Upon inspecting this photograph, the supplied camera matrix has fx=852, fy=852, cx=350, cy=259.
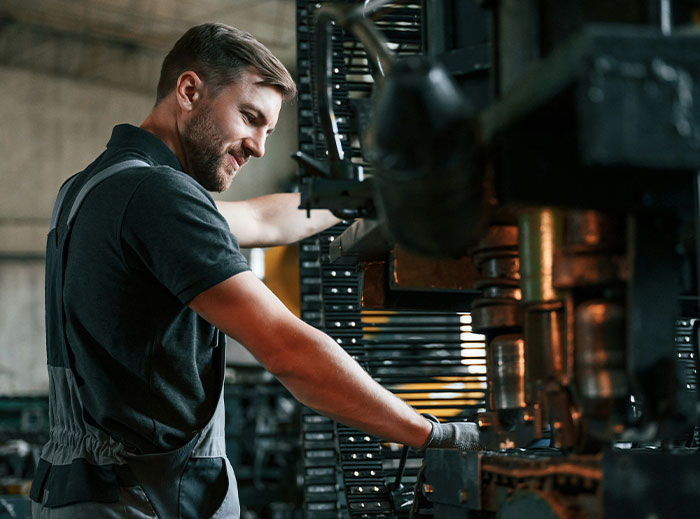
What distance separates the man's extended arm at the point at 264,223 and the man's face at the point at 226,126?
33 centimetres


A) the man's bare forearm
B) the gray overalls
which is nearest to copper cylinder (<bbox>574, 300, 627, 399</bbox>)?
the man's bare forearm

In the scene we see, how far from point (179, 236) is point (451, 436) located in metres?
0.60

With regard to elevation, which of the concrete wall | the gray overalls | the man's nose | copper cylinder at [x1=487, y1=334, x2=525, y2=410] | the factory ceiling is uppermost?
→ the factory ceiling

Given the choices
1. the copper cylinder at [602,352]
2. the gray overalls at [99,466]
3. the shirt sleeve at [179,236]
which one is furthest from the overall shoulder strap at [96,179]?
the copper cylinder at [602,352]

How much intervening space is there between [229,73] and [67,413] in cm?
91

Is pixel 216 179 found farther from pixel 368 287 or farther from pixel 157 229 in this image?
pixel 368 287

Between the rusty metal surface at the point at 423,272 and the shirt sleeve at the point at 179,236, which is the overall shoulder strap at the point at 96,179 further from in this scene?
the rusty metal surface at the point at 423,272

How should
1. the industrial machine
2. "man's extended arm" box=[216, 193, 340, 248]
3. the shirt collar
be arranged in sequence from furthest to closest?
"man's extended arm" box=[216, 193, 340, 248] → the shirt collar → the industrial machine

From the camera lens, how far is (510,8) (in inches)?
33.6

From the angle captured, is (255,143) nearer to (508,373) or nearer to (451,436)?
(451,436)

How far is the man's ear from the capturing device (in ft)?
6.91

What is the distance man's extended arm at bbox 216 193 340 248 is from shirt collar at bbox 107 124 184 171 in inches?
20.8

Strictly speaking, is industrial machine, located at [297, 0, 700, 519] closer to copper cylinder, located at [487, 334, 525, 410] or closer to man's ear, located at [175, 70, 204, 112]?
copper cylinder, located at [487, 334, 525, 410]

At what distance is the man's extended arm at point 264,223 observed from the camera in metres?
2.53
